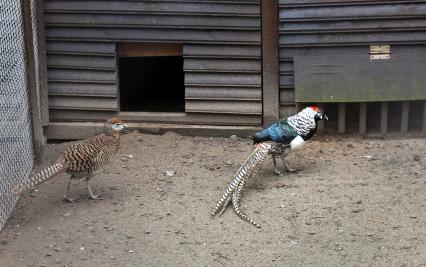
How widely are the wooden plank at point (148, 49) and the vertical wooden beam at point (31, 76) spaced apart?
3.14 ft

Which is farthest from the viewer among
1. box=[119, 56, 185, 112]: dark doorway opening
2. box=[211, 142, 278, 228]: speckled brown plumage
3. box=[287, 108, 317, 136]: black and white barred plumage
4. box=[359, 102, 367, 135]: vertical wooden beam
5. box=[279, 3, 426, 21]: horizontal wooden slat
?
box=[119, 56, 185, 112]: dark doorway opening

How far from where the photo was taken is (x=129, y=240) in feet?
18.0

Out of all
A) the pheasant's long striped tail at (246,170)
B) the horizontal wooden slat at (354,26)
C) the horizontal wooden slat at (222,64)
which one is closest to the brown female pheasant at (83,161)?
the pheasant's long striped tail at (246,170)

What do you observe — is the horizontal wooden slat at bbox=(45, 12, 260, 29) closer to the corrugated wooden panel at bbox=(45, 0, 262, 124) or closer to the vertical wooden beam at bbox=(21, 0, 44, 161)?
the corrugated wooden panel at bbox=(45, 0, 262, 124)

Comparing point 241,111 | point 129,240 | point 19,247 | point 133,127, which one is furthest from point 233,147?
point 19,247

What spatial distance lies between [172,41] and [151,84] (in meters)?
2.85

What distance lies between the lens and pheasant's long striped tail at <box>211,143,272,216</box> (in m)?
5.98

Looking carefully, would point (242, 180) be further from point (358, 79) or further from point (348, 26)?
point (348, 26)

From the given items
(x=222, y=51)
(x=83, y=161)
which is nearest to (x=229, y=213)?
(x=83, y=161)

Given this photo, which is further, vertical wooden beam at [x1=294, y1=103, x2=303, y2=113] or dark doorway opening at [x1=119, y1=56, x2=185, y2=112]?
dark doorway opening at [x1=119, y1=56, x2=185, y2=112]

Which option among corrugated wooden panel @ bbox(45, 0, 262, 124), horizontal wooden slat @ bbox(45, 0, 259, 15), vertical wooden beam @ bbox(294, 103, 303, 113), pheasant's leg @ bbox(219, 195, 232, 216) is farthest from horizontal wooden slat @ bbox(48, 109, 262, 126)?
pheasant's leg @ bbox(219, 195, 232, 216)

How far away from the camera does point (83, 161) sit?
19.9 feet

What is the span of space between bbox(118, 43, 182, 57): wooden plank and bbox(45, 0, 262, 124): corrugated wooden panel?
5.6 inches

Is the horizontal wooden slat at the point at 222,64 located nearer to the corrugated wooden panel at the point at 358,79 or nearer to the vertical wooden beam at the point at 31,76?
the corrugated wooden panel at the point at 358,79
